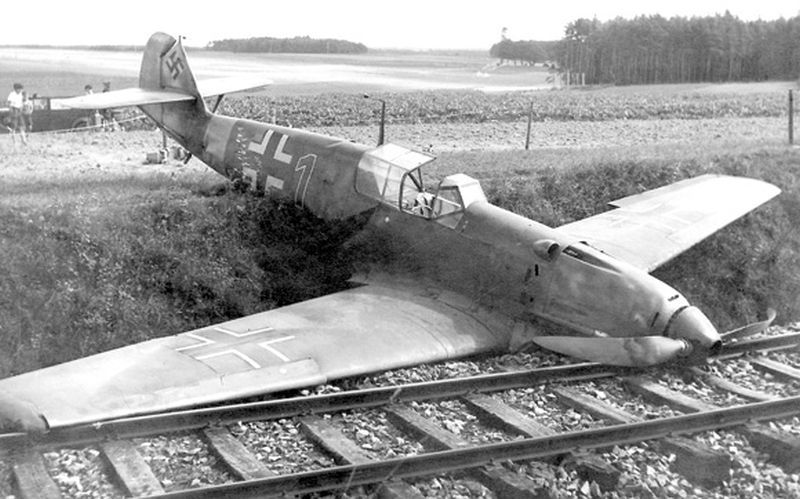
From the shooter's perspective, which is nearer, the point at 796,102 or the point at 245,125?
the point at 245,125

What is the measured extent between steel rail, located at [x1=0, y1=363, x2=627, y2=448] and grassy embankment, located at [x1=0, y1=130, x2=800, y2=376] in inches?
119

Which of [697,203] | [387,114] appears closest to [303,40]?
[697,203]

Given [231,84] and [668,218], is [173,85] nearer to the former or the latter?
[231,84]

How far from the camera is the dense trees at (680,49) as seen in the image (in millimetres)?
10391

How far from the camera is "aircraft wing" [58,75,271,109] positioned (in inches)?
416

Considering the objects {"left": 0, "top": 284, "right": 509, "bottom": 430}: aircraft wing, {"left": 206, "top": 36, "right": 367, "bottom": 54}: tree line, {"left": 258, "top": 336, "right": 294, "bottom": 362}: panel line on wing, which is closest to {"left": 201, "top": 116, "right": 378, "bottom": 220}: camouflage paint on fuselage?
{"left": 206, "top": 36, "right": 367, "bottom": 54}: tree line

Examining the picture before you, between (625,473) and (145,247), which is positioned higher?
(145,247)

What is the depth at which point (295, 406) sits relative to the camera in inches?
249

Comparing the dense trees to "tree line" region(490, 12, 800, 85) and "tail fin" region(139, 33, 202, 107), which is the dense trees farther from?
"tail fin" region(139, 33, 202, 107)

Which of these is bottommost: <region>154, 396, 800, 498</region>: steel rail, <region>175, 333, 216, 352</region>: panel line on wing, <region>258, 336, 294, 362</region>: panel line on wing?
<region>154, 396, 800, 498</region>: steel rail

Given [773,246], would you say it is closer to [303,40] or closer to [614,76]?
[614,76]

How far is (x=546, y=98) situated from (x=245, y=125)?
35.5 feet

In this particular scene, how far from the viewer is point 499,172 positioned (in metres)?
12.8

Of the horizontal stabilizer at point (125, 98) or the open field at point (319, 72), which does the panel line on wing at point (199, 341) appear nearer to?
the open field at point (319, 72)
